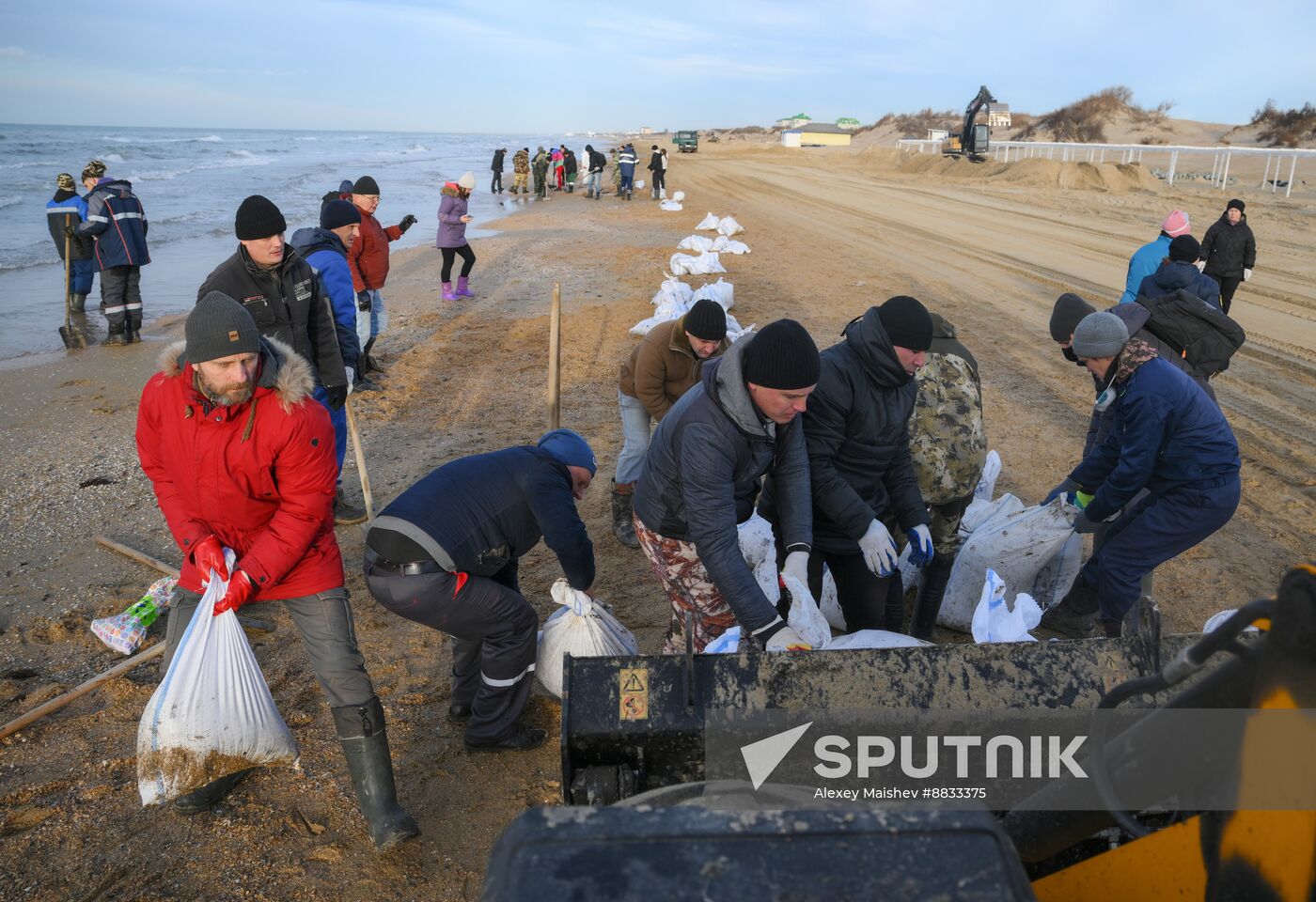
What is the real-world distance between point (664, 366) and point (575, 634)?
1.84 metres

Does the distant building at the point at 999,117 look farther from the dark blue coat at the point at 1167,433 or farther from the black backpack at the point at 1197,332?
the dark blue coat at the point at 1167,433

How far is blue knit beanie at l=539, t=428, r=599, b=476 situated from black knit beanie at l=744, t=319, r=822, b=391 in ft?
2.77

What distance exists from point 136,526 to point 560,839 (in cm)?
546

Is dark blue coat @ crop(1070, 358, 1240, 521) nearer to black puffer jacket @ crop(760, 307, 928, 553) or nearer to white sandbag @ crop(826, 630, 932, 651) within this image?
black puffer jacket @ crop(760, 307, 928, 553)

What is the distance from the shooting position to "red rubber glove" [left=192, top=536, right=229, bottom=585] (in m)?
2.85

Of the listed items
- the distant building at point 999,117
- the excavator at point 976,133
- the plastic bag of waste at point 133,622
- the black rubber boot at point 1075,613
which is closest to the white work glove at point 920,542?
the black rubber boot at point 1075,613

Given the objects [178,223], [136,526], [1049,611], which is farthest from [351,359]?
[178,223]

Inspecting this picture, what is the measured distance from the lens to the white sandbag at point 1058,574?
4281 mm

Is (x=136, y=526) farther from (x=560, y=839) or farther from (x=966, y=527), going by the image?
(x=560, y=839)

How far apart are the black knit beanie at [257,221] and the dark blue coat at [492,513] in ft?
6.83

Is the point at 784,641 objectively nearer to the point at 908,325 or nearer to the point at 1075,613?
the point at 908,325

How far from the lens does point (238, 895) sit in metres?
2.84

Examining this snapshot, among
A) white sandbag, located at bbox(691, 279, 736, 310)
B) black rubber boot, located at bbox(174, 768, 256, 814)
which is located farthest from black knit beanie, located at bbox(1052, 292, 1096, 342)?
white sandbag, located at bbox(691, 279, 736, 310)

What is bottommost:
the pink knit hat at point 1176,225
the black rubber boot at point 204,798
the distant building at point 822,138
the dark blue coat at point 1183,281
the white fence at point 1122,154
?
the black rubber boot at point 204,798
